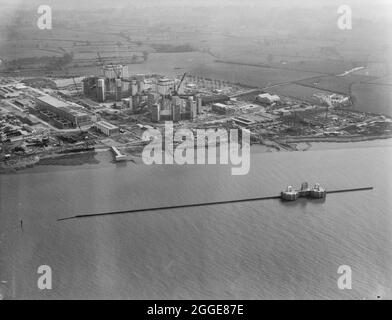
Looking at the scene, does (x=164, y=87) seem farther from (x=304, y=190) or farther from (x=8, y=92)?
(x=304, y=190)

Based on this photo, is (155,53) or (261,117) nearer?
(261,117)

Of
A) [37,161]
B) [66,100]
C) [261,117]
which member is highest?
[66,100]

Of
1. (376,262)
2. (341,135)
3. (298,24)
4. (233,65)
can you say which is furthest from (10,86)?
(376,262)

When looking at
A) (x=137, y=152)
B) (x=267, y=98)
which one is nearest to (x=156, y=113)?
(x=137, y=152)

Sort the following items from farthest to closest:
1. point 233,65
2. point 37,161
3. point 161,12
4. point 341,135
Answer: point 161,12
point 233,65
point 341,135
point 37,161

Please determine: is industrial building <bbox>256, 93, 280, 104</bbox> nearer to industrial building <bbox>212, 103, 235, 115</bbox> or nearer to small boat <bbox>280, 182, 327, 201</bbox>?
industrial building <bbox>212, 103, 235, 115</bbox>

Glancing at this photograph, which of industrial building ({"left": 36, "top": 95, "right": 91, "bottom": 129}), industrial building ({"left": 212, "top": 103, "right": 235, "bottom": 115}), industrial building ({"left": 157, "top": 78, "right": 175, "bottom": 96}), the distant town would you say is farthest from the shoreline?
industrial building ({"left": 157, "top": 78, "right": 175, "bottom": 96})

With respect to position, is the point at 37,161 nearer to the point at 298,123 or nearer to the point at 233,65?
the point at 298,123
